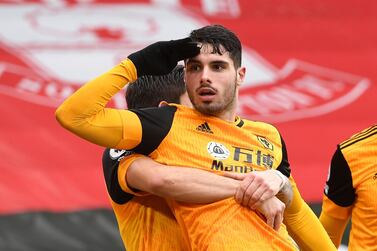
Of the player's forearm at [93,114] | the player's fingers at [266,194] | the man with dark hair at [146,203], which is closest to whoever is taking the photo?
the player's forearm at [93,114]

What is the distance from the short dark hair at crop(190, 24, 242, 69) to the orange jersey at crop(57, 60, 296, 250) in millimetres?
249

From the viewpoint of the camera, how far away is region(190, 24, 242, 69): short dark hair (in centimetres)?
340

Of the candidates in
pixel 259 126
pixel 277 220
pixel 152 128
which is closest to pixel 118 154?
pixel 152 128

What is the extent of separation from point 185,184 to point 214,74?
1.42 feet

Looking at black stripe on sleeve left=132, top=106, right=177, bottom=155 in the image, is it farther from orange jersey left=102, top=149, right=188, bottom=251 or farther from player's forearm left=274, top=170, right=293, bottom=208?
player's forearm left=274, top=170, right=293, bottom=208

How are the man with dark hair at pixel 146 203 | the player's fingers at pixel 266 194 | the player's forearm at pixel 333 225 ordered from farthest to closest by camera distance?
the player's forearm at pixel 333 225
the man with dark hair at pixel 146 203
the player's fingers at pixel 266 194

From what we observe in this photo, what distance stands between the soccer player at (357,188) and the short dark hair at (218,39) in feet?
3.01

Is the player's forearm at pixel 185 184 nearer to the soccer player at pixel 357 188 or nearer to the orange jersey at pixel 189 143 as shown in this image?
the orange jersey at pixel 189 143

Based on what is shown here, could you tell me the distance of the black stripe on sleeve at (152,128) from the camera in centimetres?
320

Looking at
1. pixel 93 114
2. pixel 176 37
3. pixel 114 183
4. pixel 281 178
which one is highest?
pixel 176 37

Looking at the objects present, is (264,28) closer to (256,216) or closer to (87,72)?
(87,72)

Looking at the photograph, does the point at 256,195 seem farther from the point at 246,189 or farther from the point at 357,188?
the point at 357,188

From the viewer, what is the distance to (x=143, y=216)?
3516 mm

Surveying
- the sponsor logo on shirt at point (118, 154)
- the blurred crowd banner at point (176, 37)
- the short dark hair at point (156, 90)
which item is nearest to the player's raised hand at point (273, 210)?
the sponsor logo on shirt at point (118, 154)
